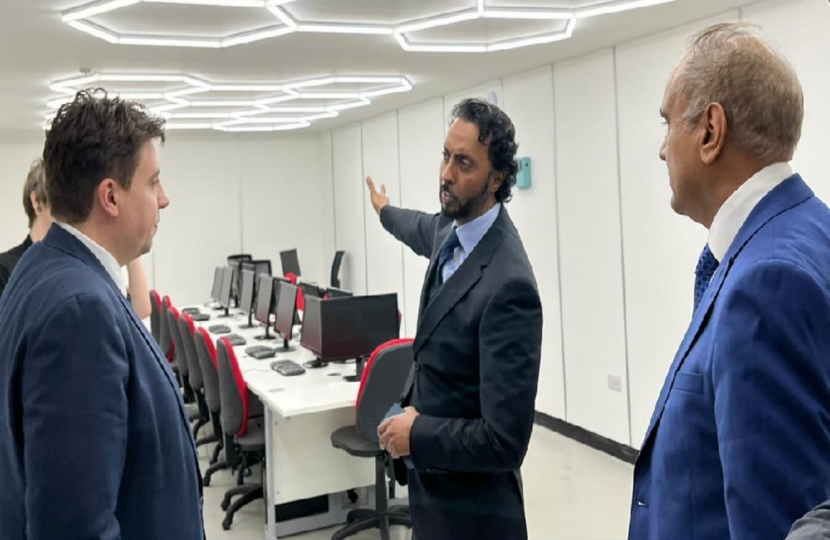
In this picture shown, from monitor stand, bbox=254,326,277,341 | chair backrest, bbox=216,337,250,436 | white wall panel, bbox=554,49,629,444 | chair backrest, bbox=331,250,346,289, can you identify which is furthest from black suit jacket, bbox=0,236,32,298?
chair backrest, bbox=331,250,346,289

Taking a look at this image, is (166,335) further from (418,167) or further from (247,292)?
(418,167)

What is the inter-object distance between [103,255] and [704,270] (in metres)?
1.10

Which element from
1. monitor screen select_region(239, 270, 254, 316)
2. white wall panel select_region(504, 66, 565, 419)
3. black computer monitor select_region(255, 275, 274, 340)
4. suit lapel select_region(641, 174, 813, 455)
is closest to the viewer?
suit lapel select_region(641, 174, 813, 455)

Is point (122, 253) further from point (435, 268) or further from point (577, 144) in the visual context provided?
point (577, 144)

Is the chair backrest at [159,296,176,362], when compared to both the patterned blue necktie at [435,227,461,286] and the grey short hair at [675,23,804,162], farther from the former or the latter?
the grey short hair at [675,23,804,162]

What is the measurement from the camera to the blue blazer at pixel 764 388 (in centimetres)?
85

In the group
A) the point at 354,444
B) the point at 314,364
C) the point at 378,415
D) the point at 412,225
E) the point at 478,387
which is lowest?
the point at 354,444

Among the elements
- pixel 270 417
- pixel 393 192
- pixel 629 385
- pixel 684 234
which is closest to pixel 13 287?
pixel 270 417

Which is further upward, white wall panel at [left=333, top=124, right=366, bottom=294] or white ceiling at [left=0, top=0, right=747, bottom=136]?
white ceiling at [left=0, top=0, right=747, bottom=136]

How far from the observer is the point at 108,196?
1.26 m

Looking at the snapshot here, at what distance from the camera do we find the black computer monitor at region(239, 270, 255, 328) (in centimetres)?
636

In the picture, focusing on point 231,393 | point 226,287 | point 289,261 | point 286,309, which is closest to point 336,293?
point 286,309

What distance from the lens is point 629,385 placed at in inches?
186

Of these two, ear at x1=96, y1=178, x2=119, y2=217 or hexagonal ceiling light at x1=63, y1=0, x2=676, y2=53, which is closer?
ear at x1=96, y1=178, x2=119, y2=217
